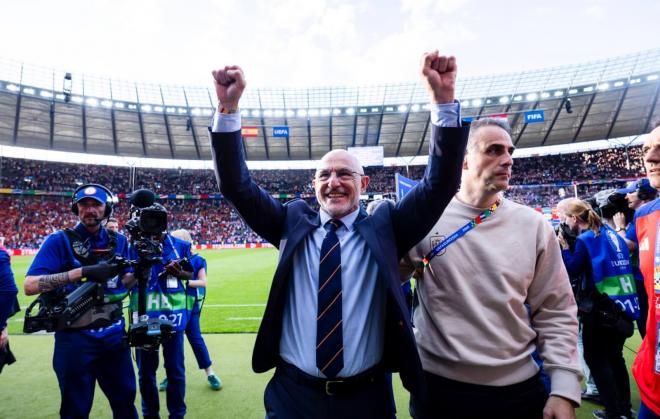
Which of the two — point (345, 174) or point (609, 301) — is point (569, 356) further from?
point (609, 301)

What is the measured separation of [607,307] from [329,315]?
111 inches

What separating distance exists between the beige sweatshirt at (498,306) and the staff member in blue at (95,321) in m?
2.43

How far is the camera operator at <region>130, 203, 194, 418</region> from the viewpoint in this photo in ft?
10.2

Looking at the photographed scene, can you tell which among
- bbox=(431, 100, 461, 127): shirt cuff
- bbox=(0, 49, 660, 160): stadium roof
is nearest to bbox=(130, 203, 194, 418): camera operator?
bbox=(431, 100, 461, 127): shirt cuff

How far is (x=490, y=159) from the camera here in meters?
1.80

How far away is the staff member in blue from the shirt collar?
186 centimetres

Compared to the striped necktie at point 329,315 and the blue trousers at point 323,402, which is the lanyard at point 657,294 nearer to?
the blue trousers at point 323,402

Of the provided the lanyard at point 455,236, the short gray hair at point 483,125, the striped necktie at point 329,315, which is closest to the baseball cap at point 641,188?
the short gray hair at point 483,125

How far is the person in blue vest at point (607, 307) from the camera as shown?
308cm

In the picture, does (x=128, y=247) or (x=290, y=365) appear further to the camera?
(x=128, y=247)

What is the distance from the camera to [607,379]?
123 inches

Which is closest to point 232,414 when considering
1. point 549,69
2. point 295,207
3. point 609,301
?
point 295,207

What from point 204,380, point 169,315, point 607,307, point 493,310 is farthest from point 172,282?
point 607,307

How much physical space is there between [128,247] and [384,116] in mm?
32926
